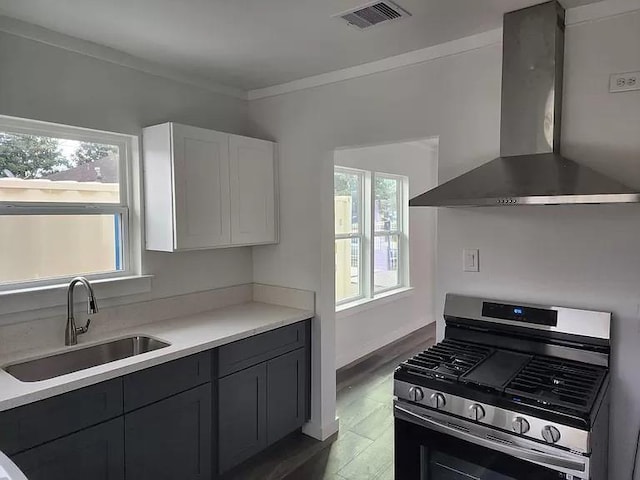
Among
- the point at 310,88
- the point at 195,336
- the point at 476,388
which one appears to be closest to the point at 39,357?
the point at 195,336

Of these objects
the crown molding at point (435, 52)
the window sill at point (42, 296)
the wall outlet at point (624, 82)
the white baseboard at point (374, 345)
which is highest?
the crown molding at point (435, 52)

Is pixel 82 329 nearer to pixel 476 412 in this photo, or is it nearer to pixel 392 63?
pixel 476 412

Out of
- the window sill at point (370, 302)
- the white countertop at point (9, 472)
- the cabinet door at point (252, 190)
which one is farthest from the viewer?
the window sill at point (370, 302)

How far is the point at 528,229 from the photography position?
2.21m

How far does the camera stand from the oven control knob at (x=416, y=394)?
190cm

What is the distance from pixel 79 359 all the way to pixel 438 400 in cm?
183

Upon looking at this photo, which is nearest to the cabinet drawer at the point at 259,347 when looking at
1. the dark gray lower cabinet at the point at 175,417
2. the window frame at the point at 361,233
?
the dark gray lower cabinet at the point at 175,417

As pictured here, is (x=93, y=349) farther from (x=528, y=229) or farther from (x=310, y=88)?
(x=528, y=229)

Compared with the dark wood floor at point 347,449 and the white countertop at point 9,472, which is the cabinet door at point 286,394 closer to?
the dark wood floor at point 347,449

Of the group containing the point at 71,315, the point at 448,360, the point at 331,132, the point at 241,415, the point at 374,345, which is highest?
the point at 331,132

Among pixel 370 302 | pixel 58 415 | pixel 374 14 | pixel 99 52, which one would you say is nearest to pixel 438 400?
pixel 58 415

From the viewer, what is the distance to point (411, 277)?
5.58m

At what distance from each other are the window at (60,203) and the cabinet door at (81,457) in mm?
902

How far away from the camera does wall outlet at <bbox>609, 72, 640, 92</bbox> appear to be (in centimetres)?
193
